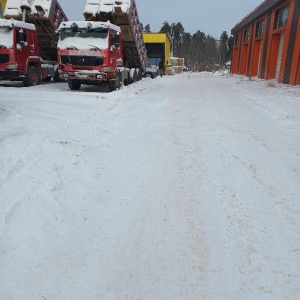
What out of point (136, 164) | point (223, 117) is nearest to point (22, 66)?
point (223, 117)

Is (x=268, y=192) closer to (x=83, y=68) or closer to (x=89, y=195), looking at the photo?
(x=89, y=195)

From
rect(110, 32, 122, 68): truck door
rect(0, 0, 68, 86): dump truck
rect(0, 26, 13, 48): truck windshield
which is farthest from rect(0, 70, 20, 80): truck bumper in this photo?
rect(110, 32, 122, 68): truck door

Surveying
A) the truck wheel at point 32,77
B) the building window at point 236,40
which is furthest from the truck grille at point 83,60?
the building window at point 236,40

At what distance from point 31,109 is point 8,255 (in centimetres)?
505

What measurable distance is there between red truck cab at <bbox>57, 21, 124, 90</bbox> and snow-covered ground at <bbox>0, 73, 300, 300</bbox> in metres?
6.03

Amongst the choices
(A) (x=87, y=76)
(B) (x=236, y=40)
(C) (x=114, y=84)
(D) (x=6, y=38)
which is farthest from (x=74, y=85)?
(B) (x=236, y=40)

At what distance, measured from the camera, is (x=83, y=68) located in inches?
449

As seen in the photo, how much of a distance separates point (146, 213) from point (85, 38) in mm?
10000

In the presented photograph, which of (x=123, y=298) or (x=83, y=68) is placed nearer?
(x=123, y=298)

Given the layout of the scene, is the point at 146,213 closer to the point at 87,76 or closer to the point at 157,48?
the point at 87,76

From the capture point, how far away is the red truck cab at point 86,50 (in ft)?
36.8

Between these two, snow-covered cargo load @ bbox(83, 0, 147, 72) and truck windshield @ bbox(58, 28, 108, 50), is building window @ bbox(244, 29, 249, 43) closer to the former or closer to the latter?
snow-covered cargo load @ bbox(83, 0, 147, 72)

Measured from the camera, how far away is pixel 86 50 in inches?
442

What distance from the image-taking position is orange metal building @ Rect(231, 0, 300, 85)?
16.4 m
